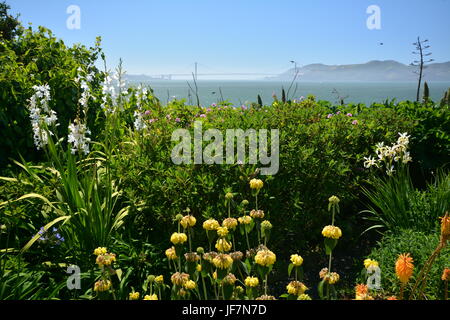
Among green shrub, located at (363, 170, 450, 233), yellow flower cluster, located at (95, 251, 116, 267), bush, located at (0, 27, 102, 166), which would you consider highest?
bush, located at (0, 27, 102, 166)

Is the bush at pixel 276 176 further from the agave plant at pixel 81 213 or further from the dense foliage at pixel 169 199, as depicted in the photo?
the agave plant at pixel 81 213

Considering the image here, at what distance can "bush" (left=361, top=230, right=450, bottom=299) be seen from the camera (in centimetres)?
294

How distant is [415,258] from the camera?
3.15 metres

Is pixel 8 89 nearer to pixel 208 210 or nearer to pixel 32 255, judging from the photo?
pixel 32 255

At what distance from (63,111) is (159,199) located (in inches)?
101

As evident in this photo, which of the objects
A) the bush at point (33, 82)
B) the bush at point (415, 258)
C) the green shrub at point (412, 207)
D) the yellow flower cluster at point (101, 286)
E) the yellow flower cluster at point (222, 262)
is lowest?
the bush at point (415, 258)

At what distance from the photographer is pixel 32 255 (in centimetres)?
338

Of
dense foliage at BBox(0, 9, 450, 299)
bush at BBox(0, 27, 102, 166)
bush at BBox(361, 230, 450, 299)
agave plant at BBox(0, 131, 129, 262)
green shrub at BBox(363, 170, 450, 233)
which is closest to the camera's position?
bush at BBox(361, 230, 450, 299)

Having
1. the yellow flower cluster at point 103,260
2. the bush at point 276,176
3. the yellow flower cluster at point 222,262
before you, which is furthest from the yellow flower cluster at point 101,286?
the bush at point 276,176

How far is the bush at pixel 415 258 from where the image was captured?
2938mm

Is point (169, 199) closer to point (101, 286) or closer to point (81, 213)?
point (81, 213)

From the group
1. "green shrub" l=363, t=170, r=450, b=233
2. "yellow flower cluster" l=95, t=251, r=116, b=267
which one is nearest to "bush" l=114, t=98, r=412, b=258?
"green shrub" l=363, t=170, r=450, b=233

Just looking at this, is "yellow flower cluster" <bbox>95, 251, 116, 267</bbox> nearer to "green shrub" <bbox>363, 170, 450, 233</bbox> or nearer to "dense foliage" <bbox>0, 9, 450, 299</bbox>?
"dense foliage" <bbox>0, 9, 450, 299</bbox>
